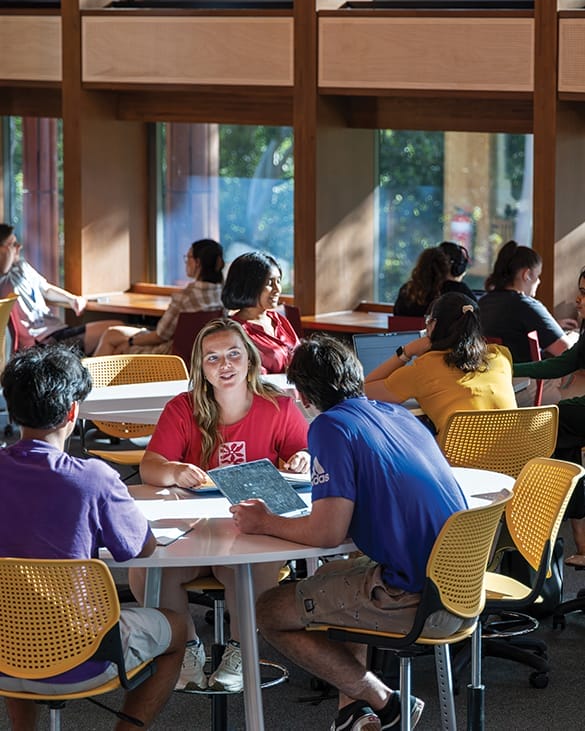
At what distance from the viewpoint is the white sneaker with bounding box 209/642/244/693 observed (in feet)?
13.1

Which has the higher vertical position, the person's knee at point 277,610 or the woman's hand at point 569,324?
the woman's hand at point 569,324

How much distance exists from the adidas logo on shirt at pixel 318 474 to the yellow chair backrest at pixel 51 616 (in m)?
0.63

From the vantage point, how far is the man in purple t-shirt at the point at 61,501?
338cm

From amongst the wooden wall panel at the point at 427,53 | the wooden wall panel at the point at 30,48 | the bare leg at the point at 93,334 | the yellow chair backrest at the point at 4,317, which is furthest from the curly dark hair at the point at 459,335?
the wooden wall panel at the point at 30,48

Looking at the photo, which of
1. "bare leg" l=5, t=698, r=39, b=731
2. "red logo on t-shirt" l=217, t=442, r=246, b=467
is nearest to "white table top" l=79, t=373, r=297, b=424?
"red logo on t-shirt" l=217, t=442, r=246, b=467

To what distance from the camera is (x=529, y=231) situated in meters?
8.87

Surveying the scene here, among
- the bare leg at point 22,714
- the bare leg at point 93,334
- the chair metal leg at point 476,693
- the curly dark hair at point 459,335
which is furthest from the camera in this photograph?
the bare leg at point 93,334

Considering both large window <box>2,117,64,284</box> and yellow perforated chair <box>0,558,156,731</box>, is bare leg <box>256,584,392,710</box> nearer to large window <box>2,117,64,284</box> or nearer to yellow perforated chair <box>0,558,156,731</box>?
yellow perforated chair <box>0,558,156,731</box>

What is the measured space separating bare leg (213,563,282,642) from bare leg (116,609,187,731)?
14.2 inches

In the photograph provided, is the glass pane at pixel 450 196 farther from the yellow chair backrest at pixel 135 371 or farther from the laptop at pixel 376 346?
the yellow chair backrest at pixel 135 371

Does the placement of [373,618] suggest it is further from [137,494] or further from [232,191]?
[232,191]

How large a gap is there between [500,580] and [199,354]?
122 centimetres

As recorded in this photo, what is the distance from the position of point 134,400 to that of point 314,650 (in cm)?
210

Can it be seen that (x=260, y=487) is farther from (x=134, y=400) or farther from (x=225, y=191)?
(x=225, y=191)
